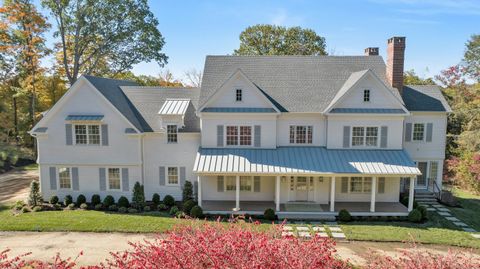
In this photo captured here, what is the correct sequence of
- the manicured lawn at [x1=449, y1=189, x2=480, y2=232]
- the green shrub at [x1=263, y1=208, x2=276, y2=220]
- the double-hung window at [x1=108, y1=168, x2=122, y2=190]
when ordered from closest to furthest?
the green shrub at [x1=263, y1=208, x2=276, y2=220], the manicured lawn at [x1=449, y1=189, x2=480, y2=232], the double-hung window at [x1=108, y1=168, x2=122, y2=190]

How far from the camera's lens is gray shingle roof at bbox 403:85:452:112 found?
22312 mm

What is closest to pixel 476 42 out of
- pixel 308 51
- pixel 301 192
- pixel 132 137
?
pixel 308 51

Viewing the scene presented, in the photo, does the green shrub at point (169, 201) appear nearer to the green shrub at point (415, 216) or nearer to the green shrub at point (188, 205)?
the green shrub at point (188, 205)

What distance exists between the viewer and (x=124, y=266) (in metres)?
6.72

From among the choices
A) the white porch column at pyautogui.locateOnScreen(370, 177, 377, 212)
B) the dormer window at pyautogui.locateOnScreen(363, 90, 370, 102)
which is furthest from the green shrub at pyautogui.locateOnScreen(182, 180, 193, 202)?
the dormer window at pyautogui.locateOnScreen(363, 90, 370, 102)

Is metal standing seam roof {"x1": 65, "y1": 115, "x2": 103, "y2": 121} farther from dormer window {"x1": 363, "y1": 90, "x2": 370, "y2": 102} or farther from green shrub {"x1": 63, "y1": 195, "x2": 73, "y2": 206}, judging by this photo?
dormer window {"x1": 363, "y1": 90, "x2": 370, "y2": 102}

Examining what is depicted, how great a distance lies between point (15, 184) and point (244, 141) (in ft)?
69.0

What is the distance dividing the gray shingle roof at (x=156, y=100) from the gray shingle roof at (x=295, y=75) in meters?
1.54

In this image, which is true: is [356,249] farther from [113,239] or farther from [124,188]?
[124,188]

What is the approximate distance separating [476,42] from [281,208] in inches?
1545

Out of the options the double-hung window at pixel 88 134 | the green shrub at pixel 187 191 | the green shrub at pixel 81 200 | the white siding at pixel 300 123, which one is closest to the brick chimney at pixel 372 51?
the white siding at pixel 300 123

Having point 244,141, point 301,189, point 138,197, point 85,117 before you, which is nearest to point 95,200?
point 138,197

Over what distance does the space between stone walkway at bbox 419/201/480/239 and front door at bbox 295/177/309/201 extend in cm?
785

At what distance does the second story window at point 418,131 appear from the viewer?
890 inches
